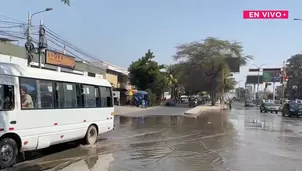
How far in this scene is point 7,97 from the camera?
8711 millimetres

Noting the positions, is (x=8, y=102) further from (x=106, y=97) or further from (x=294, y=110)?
(x=294, y=110)

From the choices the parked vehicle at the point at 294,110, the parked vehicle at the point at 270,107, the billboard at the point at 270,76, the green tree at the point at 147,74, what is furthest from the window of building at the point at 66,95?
the billboard at the point at 270,76

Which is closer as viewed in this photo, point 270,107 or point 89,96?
point 89,96

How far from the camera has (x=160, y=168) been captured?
880 centimetres

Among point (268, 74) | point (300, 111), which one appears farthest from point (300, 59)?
point (300, 111)

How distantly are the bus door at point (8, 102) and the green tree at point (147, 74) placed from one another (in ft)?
180

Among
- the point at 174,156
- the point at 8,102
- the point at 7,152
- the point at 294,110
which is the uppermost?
the point at 8,102

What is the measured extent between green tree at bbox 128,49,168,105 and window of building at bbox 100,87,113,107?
49.1 metres

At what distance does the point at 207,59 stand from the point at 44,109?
2190 inches

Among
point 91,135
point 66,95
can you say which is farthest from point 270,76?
point 66,95

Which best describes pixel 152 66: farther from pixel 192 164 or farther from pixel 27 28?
pixel 192 164

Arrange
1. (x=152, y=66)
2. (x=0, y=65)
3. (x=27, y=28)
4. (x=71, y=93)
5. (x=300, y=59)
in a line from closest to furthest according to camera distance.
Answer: (x=0, y=65) → (x=71, y=93) → (x=27, y=28) → (x=152, y=66) → (x=300, y=59)

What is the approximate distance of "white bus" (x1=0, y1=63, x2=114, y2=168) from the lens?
873cm

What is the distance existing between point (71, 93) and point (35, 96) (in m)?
1.99
